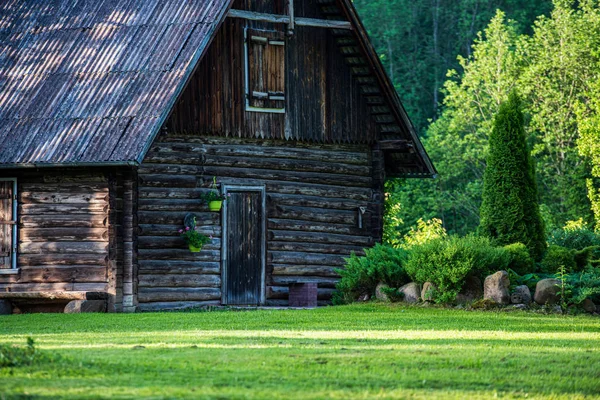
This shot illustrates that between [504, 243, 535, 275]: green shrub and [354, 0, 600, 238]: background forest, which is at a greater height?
[354, 0, 600, 238]: background forest

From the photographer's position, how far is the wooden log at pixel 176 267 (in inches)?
880

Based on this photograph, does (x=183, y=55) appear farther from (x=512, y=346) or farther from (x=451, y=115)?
(x=451, y=115)

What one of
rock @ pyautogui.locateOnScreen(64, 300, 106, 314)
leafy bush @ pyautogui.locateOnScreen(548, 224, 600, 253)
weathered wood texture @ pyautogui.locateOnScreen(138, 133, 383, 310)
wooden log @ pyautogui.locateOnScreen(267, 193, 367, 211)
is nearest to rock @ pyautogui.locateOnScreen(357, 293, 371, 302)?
weathered wood texture @ pyautogui.locateOnScreen(138, 133, 383, 310)

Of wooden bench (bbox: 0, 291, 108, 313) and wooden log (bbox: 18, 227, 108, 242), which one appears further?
wooden log (bbox: 18, 227, 108, 242)

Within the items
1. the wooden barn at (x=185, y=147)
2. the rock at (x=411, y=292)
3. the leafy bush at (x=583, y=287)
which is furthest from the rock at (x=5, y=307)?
the leafy bush at (x=583, y=287)

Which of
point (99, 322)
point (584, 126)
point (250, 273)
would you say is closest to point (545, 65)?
A: point (584, 126)

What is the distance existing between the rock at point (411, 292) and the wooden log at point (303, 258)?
2426 mm

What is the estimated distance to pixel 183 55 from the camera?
72.3 feet

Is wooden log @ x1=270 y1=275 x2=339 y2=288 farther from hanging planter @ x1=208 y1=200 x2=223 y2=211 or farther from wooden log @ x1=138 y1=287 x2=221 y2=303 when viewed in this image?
hanging planter @ x1=208 y1=200 x2=223 y2=211

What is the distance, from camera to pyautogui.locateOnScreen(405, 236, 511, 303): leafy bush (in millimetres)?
20734

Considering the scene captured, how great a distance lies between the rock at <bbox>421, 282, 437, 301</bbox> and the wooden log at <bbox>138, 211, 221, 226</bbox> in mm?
4539

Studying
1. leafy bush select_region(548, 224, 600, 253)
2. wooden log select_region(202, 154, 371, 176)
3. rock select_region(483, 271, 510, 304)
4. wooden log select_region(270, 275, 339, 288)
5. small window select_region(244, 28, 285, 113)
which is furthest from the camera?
leafy bush select_region(548, 224, 600, 253)

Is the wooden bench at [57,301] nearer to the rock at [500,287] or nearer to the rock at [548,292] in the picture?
the rock at [500,287]

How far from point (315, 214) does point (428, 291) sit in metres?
4.57
